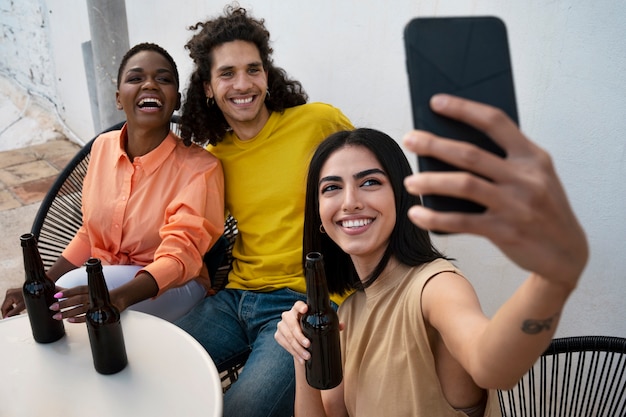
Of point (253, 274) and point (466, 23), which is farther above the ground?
point (466, 23)

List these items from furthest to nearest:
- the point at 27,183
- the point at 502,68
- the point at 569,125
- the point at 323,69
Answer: the point at 27,183, the point at 323,69, the point at 569,125, the point at 502,68

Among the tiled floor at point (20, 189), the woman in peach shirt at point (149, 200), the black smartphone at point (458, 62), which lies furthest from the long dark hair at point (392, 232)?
the tiled floor at point (20, 189)

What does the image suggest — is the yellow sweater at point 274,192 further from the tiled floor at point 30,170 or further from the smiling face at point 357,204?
the tiled floor at point 30,170

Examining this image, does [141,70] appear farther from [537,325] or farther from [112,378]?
[537,325]

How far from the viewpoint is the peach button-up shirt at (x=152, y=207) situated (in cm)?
191

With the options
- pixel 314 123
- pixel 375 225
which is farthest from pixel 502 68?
pixel 314 123

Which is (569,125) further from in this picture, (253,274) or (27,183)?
(27,183)

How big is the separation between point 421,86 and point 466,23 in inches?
4.6

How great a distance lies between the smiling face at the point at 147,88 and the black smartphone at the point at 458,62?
1498 mm

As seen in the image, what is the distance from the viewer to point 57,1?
5.00 metres

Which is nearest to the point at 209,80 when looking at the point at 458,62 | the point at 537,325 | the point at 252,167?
the point at 252,167

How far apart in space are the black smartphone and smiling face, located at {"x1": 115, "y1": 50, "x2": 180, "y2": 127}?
4.91 ft

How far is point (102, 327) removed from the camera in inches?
54.3

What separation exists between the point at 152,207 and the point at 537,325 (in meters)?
1.52
